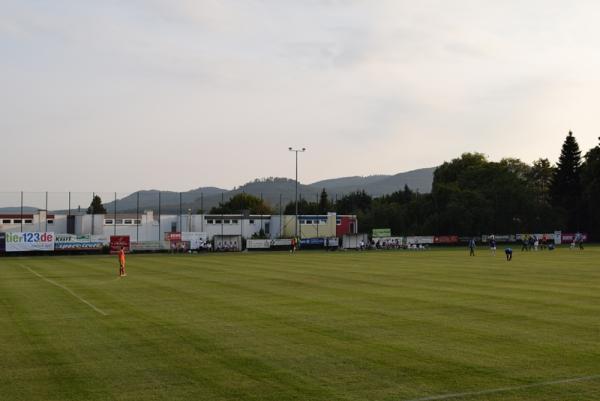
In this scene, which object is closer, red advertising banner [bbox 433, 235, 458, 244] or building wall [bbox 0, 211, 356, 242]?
red advertising banner [bbox 433, 235, 458, 244]

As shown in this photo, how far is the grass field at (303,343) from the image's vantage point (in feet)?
34.6

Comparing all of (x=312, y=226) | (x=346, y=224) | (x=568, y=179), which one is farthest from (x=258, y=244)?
(x=568, y=179)

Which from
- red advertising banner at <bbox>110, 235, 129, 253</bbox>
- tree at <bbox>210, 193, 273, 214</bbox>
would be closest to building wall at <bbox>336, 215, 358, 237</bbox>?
red advertising banner at <bbox>110, 235, 129, 253</bbox>

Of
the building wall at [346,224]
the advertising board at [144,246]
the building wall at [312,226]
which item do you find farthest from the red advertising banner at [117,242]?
the building wall at [346,224]

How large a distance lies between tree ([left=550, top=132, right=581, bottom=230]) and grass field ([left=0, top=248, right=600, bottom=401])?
283 feet

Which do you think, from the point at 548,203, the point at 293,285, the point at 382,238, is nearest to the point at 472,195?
the point at 548,203

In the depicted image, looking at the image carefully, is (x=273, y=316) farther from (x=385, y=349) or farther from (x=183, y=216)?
(x=183, y=216)

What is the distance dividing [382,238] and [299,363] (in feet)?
262

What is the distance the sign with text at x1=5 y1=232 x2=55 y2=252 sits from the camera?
71331 mm

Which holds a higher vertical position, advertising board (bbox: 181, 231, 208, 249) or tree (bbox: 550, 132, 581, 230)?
tree (bbox: 550, 132, 581, 230)

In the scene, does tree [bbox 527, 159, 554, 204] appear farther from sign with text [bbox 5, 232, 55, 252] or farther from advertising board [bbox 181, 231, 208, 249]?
sign with text [bbox 5, 232, 55, 252]

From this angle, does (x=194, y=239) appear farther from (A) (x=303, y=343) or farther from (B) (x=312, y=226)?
(A) (x=303, y=343)

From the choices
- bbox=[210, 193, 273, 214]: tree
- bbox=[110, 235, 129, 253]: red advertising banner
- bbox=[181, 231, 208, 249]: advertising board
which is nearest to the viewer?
bbox=[110, 235, 129, 253]: red advertising banner

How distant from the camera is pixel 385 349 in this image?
44.6 feet
